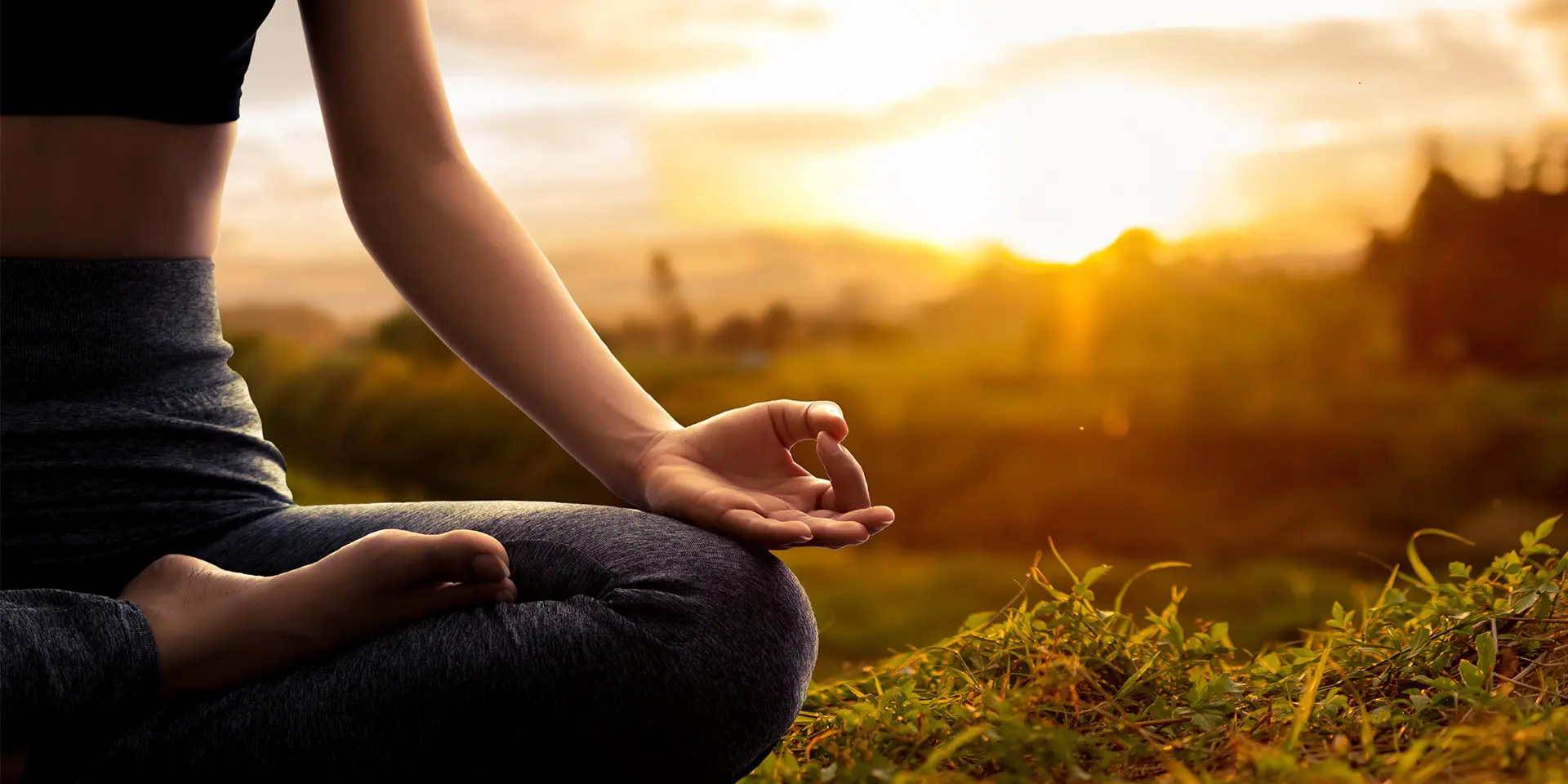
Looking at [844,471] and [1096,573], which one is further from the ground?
[844,471]

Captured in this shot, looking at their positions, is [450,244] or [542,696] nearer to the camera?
[542,696]

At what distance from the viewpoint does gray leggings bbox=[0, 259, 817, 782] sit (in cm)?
85

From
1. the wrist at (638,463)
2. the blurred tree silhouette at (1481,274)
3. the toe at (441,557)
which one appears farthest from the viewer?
the blurred tree silhouette at (1481,274)

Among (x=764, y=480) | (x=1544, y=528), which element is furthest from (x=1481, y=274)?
(x=764, y=480)

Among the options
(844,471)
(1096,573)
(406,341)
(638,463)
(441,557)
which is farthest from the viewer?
(406,341)

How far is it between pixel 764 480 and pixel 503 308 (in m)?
0.33

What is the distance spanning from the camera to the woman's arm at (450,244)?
1.09 meters

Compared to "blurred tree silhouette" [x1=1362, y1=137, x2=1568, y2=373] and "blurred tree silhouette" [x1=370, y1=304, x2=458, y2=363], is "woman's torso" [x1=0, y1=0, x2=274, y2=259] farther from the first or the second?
"blurred tree silhouette" [x1=1362, y1=137, x2=1568, y2=373]

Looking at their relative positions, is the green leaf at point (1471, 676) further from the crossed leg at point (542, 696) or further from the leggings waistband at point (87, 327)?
the leggings waistband at point (87, 327)

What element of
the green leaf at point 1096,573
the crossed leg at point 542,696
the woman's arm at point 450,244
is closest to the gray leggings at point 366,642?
the crossed leg at point 542,696

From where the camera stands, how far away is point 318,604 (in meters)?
0.88

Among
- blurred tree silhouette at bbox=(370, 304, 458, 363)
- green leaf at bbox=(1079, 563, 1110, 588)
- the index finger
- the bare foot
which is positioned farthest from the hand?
blurred tree silhouette at bbox=(370, 304, 458, 363)

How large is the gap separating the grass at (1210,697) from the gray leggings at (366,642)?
7.0 inches

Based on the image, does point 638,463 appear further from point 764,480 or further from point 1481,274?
point 1481,274
